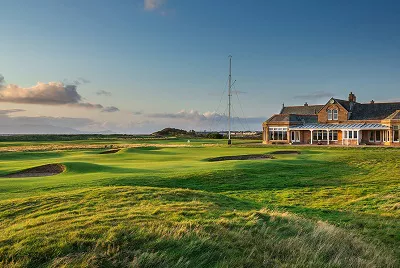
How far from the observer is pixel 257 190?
1895 cm

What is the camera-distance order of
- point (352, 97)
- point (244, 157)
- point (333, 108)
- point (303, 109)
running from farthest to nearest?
point (303, 109) → point (352, 97) → point (333, 108) → point (244, 157)

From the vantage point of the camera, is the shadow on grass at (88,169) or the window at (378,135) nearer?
the shadow on grass at (88,169)

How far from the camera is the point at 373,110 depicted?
206 feet

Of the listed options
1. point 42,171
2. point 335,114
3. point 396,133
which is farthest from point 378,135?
point 42,171

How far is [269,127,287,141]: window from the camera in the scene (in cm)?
6638

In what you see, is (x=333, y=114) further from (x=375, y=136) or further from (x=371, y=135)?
(x=375, y=136)

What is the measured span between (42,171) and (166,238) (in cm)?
2039

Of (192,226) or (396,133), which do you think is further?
(396,133)

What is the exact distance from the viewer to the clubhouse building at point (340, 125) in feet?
191

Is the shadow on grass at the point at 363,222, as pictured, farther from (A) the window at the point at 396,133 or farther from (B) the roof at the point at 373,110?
(B) the roof at the point at 373,110

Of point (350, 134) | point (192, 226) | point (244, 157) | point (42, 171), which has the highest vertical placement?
point (350, 134)

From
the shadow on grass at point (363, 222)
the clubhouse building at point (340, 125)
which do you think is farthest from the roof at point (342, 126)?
the shadow on grass at point (363, 222)

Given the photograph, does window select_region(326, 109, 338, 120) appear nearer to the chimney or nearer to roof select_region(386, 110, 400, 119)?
the chimney

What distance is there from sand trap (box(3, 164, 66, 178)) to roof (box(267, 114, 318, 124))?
47365 millimetres
